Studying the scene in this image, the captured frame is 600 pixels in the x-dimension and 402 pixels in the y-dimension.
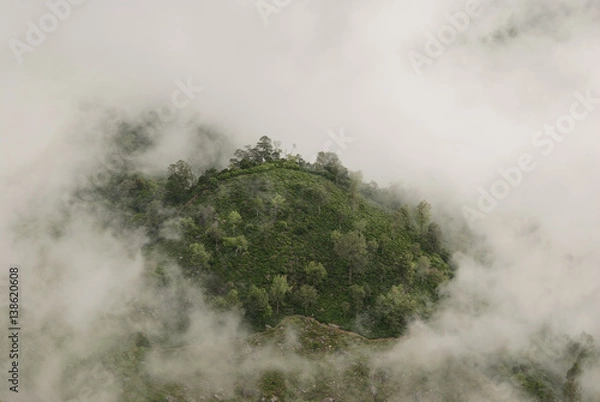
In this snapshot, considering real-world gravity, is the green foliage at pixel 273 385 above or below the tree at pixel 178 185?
below

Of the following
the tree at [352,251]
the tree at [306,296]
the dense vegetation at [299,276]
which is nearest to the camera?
the dense vegetation at [299,276]

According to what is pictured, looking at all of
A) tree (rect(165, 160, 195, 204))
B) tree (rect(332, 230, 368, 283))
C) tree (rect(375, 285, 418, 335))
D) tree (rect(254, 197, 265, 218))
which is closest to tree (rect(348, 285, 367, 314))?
tree (rect(375, 285, 418, 335))

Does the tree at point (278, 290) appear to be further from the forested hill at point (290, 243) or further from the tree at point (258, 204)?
the tree at point (258, 204)

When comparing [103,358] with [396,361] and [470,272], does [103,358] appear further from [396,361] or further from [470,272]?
[470,272]

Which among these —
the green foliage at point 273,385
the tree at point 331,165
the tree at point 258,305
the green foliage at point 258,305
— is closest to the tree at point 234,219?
the tree at point 258,305

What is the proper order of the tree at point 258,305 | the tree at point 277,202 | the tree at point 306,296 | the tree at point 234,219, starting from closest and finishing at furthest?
the tree at point 258,305, the tree at point 306,296, the tree at point 234,219, the tree at point 277,202

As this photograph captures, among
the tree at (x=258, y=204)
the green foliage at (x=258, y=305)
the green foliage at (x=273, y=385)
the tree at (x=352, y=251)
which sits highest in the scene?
the tree at (x=258, y=204)

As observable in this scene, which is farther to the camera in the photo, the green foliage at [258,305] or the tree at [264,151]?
the tree at [264,151]
